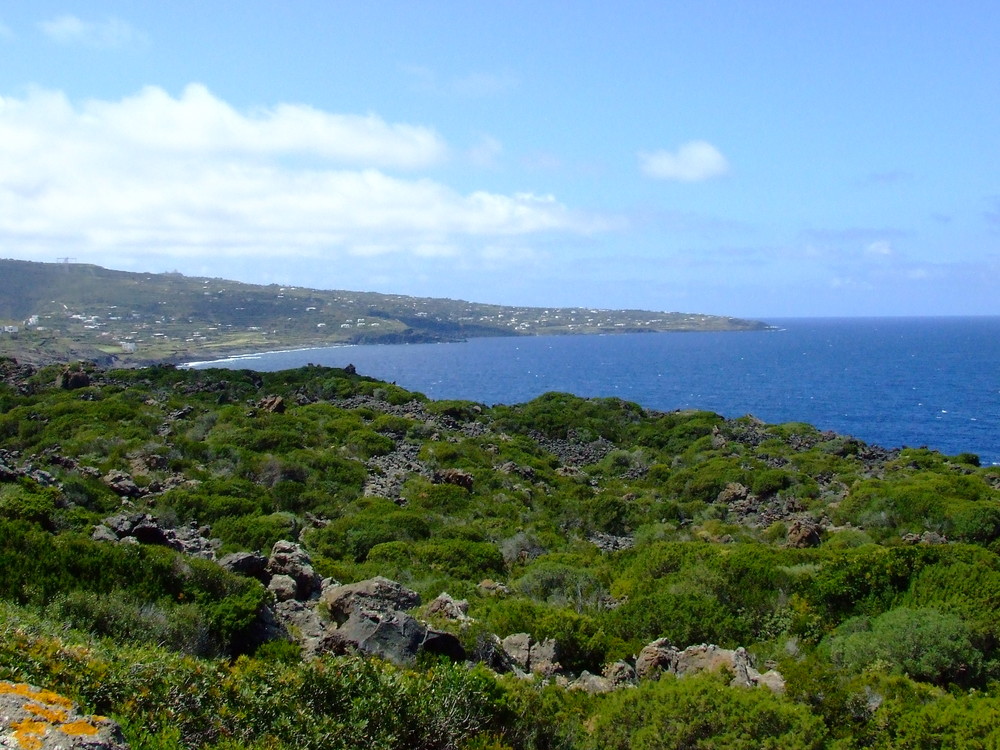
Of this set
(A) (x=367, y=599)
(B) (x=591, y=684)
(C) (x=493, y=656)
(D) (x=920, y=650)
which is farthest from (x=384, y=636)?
(D) (x=920, y=650)

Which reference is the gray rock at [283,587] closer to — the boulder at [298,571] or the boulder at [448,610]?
the boulder at [298,571]

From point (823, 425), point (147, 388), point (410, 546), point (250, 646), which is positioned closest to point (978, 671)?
point (250, 646)

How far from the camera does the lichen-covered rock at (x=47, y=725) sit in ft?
12.2

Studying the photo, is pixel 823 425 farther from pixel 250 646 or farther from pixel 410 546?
pixel 250 646

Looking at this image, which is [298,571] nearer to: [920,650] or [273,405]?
[920,650]

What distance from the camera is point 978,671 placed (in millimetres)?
9125

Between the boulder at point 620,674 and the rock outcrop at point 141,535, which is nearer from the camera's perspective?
the boulder at point 620,674

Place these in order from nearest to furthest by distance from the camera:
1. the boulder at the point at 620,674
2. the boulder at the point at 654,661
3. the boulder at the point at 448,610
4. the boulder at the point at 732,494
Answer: the boulder at the point at 620,674
the boulder at the point at 654,661
the boulder at the point at 448,610
the boulder at the point at 732,494

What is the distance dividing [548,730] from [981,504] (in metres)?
18.1

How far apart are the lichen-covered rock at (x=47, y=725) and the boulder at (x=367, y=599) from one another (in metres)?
5.11

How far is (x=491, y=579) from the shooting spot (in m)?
14.9

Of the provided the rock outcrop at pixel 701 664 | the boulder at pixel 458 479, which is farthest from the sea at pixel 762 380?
the rock outcrop at pixel 701 664

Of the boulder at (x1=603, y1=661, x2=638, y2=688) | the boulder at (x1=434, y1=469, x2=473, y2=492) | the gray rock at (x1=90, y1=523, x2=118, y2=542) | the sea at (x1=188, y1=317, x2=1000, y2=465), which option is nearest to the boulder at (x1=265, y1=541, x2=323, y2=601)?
the gray rock at (x1=90, y1=523, x2=118, y2=542)

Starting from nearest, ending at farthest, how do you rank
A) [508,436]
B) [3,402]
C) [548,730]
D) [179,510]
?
1. [548,730]
2. [179,510]
3. [3,402]
4. [508,436]
